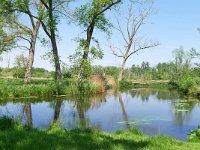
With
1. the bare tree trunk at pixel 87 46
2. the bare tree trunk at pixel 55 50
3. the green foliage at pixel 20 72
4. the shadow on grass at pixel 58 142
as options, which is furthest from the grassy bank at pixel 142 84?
the shadow on grass at pixel 58 142

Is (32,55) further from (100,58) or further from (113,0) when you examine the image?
(113,0)

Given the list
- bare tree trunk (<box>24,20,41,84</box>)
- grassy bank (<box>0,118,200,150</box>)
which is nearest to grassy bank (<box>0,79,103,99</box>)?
bare tree trunk (<box>24,20,41,84</box>)

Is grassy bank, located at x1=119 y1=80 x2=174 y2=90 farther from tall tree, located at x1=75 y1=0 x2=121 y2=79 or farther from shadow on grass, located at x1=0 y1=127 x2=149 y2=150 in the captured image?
shadow on grass, located at x1=0 y1=127 x2=149 y2=150

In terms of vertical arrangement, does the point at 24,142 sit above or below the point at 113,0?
below

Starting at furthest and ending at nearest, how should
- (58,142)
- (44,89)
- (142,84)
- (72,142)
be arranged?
(142,84), (44,89), (72,142), (58,142)

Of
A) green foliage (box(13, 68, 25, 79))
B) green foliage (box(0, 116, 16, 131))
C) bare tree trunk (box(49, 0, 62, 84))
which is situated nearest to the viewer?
green foliage (box(0, 116, 16, 131))

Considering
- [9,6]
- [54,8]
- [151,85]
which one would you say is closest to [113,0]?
[54,8]

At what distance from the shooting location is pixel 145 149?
7012 millimetres

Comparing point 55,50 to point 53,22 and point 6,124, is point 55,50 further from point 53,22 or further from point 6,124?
point 6,124

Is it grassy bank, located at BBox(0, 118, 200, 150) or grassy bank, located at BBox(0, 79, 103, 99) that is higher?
grassy bank, located at BBox(0, 79, 103, 99)

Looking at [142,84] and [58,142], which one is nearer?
[58,142]

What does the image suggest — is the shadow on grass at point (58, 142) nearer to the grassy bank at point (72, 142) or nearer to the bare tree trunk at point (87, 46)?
the grassy bank at point (72, 142)

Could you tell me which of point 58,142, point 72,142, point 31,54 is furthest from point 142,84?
point 58,142

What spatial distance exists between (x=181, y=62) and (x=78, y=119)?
44.5 metres
